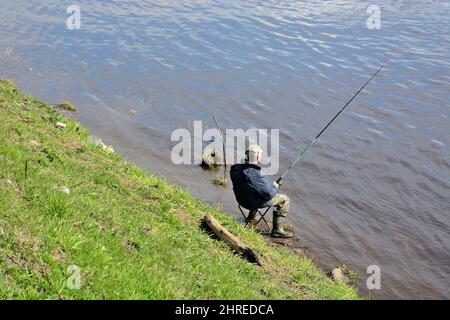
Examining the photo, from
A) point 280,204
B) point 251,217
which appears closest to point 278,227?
point 280,204

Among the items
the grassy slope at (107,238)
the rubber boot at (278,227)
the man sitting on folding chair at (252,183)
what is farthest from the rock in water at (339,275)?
the man sitting on folding chair at (252,183)

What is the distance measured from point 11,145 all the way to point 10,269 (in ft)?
14.2

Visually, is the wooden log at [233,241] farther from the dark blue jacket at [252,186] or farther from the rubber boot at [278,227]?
the rubber boot at [278,227]

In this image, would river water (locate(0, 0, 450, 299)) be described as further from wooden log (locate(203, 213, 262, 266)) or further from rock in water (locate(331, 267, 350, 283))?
wooden log (locate(203, 213, 262, 266))

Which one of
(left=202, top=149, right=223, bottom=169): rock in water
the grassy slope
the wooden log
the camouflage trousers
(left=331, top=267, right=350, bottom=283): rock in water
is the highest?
the grassy slope

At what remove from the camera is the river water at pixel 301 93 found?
556 inches

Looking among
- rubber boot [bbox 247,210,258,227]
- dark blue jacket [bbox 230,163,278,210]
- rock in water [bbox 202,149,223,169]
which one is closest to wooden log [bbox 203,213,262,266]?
dark blue jacket [bbox 230,163,278,210]

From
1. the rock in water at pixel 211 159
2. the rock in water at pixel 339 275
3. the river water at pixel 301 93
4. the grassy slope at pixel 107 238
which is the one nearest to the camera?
the grassy slope at pixel 107 238

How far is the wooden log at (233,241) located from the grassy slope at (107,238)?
10.2 inches

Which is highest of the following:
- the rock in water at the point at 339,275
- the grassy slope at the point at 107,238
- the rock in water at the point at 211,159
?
the grassy slope at the point at 107,238

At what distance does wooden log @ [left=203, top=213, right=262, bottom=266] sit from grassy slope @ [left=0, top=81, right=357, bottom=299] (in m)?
0.26

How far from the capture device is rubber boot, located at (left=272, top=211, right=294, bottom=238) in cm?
1313

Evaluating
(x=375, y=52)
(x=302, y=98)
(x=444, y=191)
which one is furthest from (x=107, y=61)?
(x=444, y=191)

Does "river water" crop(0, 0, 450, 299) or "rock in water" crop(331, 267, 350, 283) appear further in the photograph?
"river water" crop(0, 0, 450, 299)
